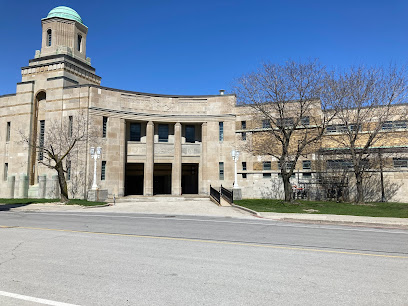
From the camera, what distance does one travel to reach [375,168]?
26953mm

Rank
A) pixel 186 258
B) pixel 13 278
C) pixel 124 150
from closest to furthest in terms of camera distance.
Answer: pixel 13 278 < pixel 186 258 < pixel 124 150

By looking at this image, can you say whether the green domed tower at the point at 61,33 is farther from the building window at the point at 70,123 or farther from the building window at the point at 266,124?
the building window at the point at 266,124

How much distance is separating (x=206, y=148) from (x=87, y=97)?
13.2 m

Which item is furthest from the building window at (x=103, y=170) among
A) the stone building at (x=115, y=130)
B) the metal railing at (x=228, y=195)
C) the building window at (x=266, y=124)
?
the building window at (x=266, y=124)

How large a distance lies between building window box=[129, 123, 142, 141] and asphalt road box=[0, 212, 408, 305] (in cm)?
2487

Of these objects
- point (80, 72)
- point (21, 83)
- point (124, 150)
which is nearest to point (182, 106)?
point (124, 150)

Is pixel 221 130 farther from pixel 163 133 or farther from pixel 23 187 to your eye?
pixel 23 187

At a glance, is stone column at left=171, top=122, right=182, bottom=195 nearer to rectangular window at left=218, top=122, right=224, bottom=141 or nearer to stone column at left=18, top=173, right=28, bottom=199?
rectangular window at left=218, top=122, right=224, bottom=141

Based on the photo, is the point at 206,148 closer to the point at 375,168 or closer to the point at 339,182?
the point at 339,182

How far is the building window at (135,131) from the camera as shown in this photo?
34.9 meters

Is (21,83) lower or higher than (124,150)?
higher

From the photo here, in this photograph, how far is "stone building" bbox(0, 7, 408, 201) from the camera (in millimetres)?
31016

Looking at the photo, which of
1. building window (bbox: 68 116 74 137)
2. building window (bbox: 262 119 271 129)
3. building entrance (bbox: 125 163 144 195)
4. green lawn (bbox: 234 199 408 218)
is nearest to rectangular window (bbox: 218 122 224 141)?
building window (bbox: 262 119 271 129)

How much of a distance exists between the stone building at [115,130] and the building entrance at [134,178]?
26 centimetres
